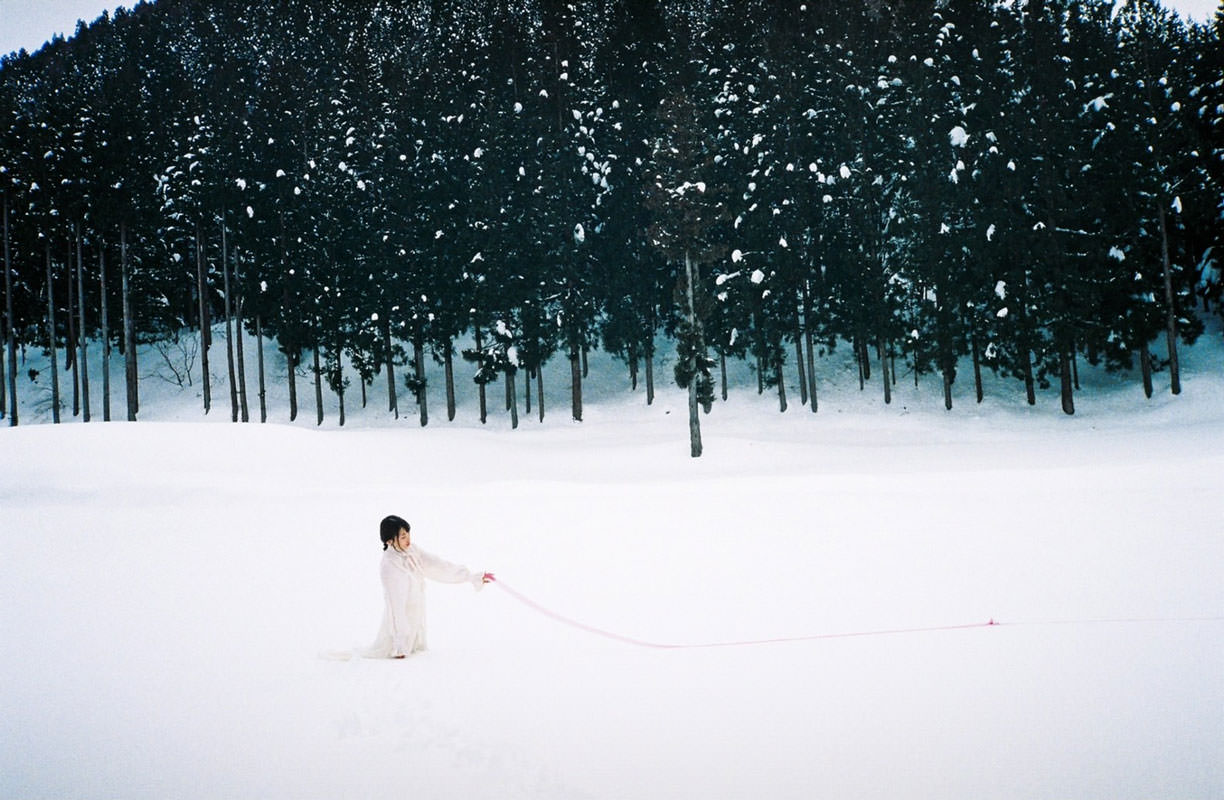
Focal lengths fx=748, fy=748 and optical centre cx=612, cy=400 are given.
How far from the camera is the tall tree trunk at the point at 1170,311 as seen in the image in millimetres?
29344

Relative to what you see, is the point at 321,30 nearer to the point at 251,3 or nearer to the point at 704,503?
the point at 251,3

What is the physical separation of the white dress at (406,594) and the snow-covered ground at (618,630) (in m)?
0.20

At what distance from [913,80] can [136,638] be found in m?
35.8

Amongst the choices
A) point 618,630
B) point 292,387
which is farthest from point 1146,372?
point 292,387

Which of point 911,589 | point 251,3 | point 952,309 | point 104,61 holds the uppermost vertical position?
point 251,3

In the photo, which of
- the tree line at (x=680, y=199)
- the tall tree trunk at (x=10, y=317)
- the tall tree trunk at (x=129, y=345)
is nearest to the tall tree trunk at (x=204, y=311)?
the tree line at (x=680, y=199)

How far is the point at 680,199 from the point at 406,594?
2083cm

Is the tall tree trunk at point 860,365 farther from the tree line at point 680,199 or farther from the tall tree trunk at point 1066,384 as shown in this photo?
the tall tree trunk at point 1066,384

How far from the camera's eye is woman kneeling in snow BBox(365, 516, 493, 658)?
7.44 m

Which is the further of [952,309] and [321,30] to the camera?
[321,30]

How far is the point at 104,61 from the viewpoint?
69375mm

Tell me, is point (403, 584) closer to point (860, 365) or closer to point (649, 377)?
point (649, 377)

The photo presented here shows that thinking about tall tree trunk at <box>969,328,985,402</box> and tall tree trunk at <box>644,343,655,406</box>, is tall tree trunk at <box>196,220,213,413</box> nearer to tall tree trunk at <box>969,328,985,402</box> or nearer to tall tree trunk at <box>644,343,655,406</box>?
tall tree trunk at <box>644,343,655,406</box>

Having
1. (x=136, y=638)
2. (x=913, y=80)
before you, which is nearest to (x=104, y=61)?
(x=913, y=80)
